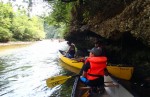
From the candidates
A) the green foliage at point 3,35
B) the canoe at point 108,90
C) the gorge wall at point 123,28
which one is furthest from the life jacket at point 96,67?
the green foliage at point 3,35

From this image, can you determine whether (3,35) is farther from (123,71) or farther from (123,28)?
(123,28)

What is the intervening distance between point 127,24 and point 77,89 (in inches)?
132

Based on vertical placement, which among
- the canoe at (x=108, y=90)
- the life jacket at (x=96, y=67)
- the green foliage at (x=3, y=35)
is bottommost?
the canoe at (x=108, y=90)

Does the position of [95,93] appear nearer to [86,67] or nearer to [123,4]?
[86,67]

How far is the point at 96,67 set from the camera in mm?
7344

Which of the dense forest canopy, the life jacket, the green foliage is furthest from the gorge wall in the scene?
the green foliage

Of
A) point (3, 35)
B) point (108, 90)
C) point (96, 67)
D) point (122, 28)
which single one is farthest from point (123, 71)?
point (3, 35)

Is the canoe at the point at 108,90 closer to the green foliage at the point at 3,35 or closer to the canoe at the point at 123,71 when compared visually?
the canoe at the point at 123,71

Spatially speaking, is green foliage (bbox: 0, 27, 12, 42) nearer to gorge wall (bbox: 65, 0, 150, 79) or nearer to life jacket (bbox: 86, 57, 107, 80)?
gorge wall (bbox: 65, 0, 150, 79)

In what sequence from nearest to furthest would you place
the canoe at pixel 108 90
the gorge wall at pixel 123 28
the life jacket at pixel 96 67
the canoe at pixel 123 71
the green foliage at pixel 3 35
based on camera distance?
the life jacket at pixel 96 67 < the canoe at pixel 108 90 < the gorge wall at pixel 123 28 < the canoe at pixel 123 71 < the green foliage at pixel 3 35

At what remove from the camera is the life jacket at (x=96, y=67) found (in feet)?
23.5

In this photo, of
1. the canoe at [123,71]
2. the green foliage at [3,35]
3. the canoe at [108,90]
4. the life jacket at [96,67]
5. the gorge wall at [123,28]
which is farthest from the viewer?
the green foliage at [3,35]

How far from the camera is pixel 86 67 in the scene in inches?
289

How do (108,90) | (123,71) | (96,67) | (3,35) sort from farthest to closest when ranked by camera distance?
1. (3,35)
2. (123,71)
3. (108,90)
4. (96,67)
